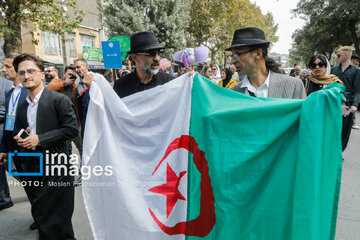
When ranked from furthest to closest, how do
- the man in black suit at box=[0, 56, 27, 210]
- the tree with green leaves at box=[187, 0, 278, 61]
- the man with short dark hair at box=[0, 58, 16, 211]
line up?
1. the tree with green leaves at box=[187, 0, 278, 61]
2. the man with short dark hair at box=[0, 58, 16, 211]
3. the man in black suit at box=[0, 56, 27, 210]

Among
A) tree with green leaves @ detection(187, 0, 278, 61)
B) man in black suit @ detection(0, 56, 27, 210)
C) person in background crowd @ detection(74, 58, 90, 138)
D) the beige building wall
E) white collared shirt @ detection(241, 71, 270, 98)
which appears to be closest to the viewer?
white collared shirt @ detection(241, 71, 270, 98)

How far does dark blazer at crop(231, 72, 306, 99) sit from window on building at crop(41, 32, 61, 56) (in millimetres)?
24500

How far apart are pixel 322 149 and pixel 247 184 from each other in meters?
0.56

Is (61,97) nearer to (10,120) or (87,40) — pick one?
(10,120)

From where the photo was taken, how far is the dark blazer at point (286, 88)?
7.80 ft

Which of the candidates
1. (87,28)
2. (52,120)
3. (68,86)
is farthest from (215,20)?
(52,120)

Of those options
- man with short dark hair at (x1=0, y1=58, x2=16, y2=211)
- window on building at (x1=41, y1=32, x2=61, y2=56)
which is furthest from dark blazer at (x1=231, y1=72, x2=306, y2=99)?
window on building at (x1=41, y1=32, x2=61, y2=56)

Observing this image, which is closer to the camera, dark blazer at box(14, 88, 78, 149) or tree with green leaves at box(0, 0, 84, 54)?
dark blazer at box(14, 88, 78, 149)

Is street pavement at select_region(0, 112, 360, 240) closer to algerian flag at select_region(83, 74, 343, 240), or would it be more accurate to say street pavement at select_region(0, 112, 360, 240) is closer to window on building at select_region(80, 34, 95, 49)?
algerian flag at select_region(83, 74, 343, 240)

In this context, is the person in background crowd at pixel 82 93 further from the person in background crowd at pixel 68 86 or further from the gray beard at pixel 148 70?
the gray beard at pixel 148 70

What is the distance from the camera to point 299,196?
1.68 m

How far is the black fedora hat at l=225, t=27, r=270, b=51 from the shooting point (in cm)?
233

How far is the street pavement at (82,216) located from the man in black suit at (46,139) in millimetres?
623

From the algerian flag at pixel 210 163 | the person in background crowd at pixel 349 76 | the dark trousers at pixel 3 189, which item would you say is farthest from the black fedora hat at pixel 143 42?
the person in background crowd at pixel 349 76
